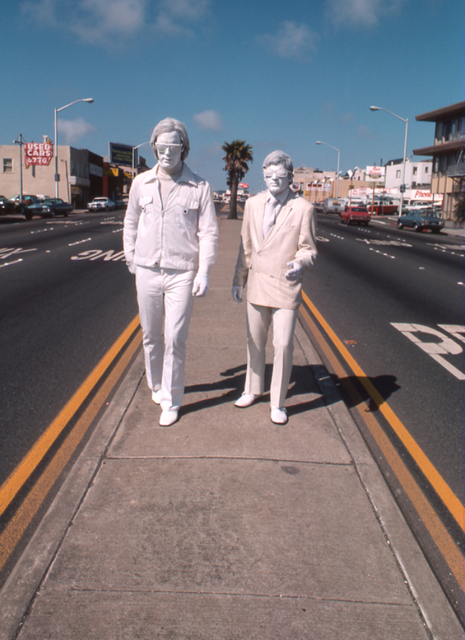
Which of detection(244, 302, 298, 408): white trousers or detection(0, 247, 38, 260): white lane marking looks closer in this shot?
detection(244, 302, 298, 408): white trousers

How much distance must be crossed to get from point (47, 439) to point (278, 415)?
1699mm

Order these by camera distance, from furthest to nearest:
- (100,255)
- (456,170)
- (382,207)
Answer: (382,207), (456,170), (100,255)

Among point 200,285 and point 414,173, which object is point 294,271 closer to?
point 200,285

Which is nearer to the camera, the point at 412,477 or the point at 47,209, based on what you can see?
the point at 412,477

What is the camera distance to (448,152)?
51.6m

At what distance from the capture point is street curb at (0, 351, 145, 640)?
7.88 feet

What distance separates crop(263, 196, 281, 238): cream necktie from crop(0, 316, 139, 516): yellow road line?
2138 millimetres

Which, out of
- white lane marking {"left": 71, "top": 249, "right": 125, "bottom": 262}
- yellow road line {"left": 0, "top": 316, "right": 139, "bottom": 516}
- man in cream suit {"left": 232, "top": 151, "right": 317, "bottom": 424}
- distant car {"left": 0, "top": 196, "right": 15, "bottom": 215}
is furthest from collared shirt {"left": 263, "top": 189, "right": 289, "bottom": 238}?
distant car {"left": 0, "top": 196, "right": 15, "bottom": 215}

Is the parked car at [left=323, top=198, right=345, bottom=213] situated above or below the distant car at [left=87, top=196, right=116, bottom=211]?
above

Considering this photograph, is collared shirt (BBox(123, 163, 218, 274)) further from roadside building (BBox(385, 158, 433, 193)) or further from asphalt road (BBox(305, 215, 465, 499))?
roadside building (BBox(385, 158, 433, 193))

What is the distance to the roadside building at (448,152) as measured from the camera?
48.4m

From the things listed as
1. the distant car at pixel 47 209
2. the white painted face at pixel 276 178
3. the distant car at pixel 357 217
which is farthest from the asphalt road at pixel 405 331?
the distant car at pixel 47 209

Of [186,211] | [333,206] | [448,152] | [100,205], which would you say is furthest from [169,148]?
[333,206]

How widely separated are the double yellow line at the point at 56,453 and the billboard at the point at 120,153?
337 feet
